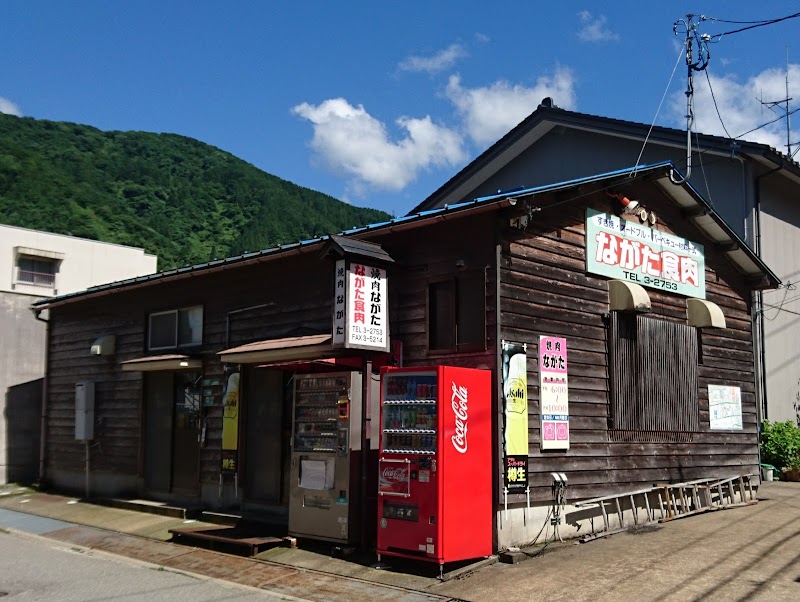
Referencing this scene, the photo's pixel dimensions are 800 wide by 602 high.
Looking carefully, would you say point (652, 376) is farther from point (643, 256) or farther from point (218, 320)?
point (218, 320)

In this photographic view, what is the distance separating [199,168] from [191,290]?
81489 millimetres

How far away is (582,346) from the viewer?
11.3 m

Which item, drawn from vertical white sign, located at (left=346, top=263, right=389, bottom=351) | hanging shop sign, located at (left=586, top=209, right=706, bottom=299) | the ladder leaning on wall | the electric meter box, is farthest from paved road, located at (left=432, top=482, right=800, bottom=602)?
the electric meter box

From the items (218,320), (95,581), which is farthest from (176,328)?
(95,581)

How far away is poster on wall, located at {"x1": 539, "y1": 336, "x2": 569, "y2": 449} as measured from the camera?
10508mm

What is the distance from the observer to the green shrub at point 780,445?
16859 mm

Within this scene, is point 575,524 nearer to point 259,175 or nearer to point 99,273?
point 99,273

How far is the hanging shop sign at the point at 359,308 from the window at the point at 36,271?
60.6 feet

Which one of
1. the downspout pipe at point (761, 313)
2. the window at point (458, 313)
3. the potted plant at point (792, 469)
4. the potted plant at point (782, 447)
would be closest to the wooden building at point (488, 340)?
the window at point (458, 313)

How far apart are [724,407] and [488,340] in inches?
245

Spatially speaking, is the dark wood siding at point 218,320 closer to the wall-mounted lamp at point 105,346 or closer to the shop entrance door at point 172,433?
the wall-mounted lamp at point 105,346

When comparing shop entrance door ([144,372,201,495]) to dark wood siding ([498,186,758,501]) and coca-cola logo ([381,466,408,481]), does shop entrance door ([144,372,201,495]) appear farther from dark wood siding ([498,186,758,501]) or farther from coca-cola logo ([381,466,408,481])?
dark wood siding ([498,186,758,501])

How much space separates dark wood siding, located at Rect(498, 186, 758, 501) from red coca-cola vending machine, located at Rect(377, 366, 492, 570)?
2.68ft

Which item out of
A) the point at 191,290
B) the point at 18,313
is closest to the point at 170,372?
the point at 191,290
